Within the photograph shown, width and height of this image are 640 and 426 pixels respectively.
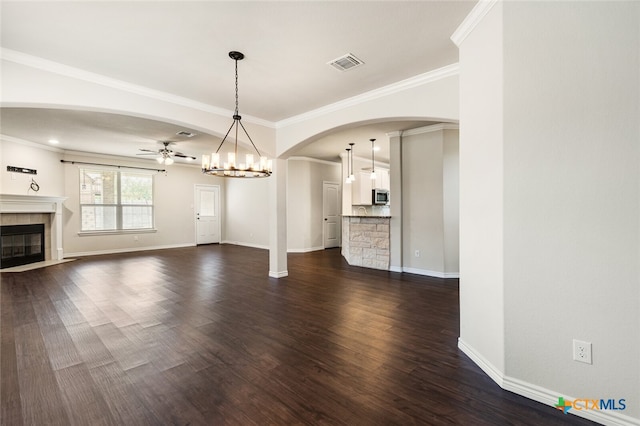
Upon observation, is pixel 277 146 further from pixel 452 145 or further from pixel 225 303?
pixel 452 145

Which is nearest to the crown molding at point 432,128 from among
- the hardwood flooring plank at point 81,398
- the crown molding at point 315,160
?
the crown molding at point 315,160

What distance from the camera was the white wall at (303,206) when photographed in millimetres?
8406

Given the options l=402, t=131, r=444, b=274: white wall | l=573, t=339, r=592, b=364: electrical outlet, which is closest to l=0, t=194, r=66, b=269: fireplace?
l=402, t=131, r=444, b=274: white wall

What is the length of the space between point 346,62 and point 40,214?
819 centimetres

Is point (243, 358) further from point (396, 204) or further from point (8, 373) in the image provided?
point (396, 204)

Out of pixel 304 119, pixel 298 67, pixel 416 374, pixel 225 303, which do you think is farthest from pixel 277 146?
pixel 416 374

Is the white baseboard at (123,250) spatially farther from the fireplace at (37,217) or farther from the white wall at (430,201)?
the white wall at (430,201)

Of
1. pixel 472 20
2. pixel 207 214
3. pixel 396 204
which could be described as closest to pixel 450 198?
pixel 396 204

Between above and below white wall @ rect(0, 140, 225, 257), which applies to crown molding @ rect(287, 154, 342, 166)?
above

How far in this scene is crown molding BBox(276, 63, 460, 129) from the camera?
3.01 metres

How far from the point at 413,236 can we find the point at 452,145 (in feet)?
6.20

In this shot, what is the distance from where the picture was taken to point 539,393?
72.1 inches

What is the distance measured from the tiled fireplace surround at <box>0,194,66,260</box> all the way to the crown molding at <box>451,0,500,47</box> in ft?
27.8

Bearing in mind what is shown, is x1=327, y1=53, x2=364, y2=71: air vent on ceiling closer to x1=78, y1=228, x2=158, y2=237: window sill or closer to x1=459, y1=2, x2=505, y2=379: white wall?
x1=459, y1=2, x2=505, y2=379: white wall
